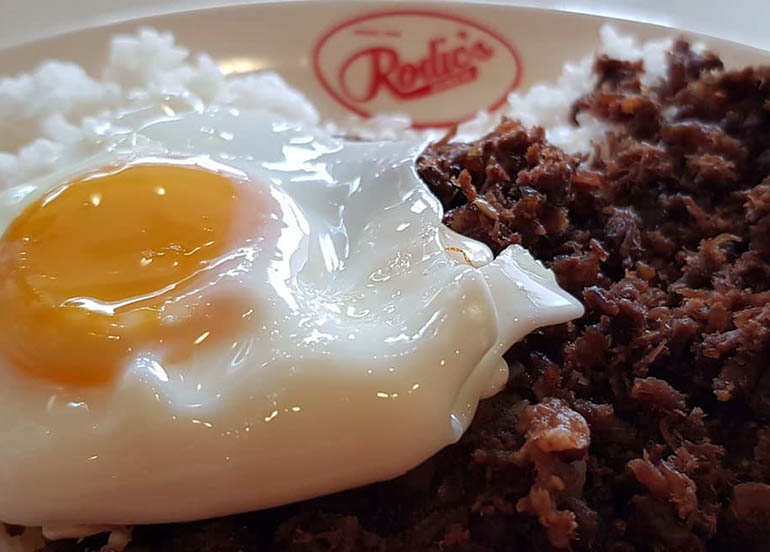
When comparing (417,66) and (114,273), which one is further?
(417,66)

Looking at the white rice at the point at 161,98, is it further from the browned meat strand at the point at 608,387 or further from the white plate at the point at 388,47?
the browned meat strand at the point at 608,387

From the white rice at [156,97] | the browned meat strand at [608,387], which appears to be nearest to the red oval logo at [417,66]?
the white rice at [156,97]

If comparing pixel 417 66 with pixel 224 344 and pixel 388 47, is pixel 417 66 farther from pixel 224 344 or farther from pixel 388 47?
pixel 224 344

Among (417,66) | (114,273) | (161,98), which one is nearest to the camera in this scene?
(114,273)

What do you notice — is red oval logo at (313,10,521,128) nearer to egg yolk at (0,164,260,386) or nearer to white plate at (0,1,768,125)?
white plate at (0,1,768,125)

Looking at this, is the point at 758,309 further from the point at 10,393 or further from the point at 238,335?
the point at 10,393

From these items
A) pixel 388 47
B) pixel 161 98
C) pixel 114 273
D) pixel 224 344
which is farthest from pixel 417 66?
pixel 224 344
